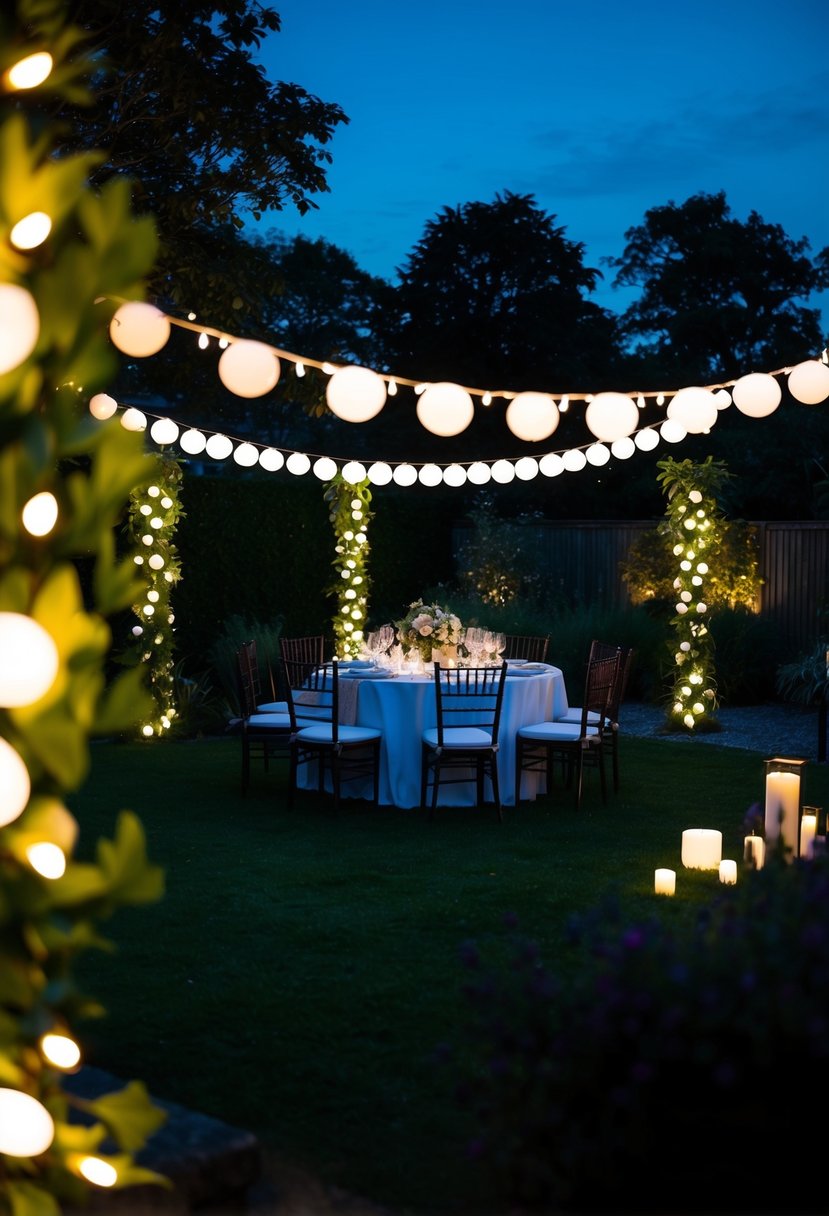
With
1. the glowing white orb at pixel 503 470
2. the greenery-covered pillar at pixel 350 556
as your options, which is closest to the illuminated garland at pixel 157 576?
the greenery-covered pillar at pixel 350 556

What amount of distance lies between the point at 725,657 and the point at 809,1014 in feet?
34.1

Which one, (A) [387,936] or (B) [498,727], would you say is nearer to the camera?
(A) [387,936]

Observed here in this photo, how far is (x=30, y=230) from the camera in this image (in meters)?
1.77

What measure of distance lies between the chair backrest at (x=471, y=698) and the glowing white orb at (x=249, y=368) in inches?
84.9

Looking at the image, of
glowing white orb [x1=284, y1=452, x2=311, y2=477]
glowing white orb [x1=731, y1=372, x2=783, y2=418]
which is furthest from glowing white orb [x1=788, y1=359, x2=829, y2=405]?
glowing white orb [x1=284, y1=452, x2=311, y2=477]

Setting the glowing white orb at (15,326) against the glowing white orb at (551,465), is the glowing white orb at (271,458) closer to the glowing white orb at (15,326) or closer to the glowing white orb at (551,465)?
the glowing white orb at (551,465)

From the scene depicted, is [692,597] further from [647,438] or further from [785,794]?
[785,794]

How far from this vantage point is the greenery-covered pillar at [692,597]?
34.5 feet

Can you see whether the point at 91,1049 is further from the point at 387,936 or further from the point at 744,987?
the point at 744,987

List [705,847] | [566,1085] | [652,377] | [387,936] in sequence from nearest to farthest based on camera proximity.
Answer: [566,1085], [387,936], [705,847], [652,377]

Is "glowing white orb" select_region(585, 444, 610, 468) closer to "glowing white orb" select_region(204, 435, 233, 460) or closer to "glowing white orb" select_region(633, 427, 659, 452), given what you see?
"glowing white orb" select_region(633, 427, 659, 452)

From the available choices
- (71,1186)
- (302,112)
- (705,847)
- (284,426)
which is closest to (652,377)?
(284,426)

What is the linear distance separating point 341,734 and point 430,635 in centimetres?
93

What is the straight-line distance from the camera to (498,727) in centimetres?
711
